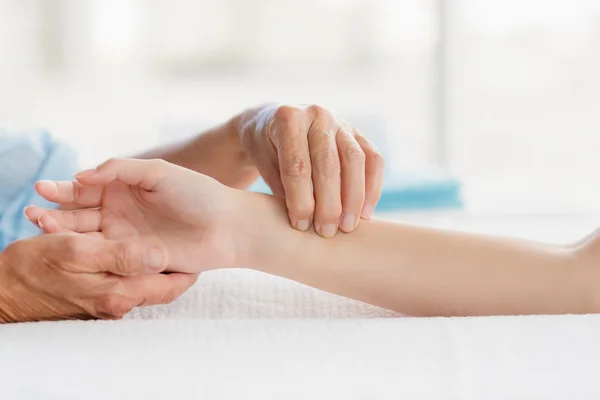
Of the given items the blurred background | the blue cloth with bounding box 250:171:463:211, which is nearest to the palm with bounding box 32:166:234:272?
the blue cloth with bounding box 250:171:463:211

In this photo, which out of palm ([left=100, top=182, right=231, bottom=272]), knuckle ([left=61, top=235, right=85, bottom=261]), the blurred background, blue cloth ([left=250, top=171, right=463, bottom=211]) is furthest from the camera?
the blurred background

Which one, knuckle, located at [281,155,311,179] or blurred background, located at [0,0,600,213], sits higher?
knuckle, located at [281,155,311,179]

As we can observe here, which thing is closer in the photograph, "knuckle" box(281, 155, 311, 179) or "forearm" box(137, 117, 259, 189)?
"knuckle" box(281, 155, 311, 179)

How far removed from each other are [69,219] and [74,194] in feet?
0.13

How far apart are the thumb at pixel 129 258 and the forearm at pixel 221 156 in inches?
17.4

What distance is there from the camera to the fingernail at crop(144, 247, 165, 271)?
76 centimetres

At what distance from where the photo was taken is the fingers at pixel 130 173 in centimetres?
80

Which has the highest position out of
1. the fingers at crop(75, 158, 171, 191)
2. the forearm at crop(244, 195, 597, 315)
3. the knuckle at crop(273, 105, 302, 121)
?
the knuckle at crop(273, 105, 302, 121)

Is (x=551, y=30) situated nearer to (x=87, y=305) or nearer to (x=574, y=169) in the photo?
(x=574, y=169)

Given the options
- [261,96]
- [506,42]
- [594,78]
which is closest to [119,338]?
[261,96]

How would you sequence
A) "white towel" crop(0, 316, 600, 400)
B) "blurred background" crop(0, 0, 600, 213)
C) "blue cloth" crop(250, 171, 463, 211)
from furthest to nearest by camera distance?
"blurred background" crop(0, 0, 600, 213) → "blue cloth" crop(250, 171, 463, 211) → "white towel" crop(0, 316, 600, 400)

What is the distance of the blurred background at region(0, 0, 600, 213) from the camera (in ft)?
10.8

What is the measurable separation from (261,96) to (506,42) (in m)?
1.17

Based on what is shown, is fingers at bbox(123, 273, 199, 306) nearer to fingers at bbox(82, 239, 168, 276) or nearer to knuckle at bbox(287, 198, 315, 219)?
fingers at bbox(82, 239, 168, 276)
